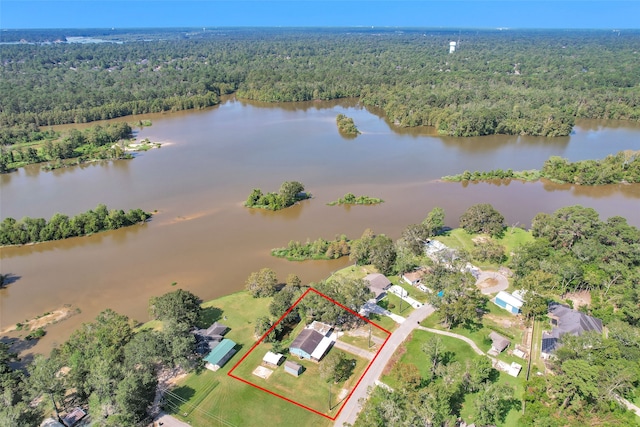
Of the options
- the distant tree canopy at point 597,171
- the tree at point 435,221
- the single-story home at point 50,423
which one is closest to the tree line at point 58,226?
the single-story home at point 50,423

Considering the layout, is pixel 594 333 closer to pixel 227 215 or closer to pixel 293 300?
pixel 293 300

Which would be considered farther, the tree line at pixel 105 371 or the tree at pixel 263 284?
the tree at pixel 263 284

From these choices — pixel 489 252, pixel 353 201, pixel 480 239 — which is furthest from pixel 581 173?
pixel 353 201

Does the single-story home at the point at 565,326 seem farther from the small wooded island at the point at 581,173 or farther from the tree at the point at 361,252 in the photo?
the small wooded island at the point at 581,173

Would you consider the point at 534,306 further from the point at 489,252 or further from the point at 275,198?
the point at 275,198

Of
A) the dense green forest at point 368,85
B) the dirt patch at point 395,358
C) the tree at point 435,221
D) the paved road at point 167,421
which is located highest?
the dense green forest at point 368,85

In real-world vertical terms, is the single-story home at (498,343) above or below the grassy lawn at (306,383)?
above
